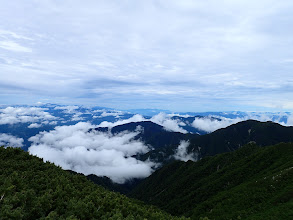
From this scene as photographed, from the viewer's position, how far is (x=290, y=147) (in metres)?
190

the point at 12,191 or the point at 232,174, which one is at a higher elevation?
the point at 12,191

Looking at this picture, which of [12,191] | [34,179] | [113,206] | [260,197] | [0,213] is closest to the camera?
[0,213]

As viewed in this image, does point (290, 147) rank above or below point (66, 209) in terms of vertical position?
below

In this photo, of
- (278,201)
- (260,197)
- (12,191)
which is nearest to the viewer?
(12,191)

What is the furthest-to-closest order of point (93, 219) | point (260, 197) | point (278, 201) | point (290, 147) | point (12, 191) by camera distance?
point (290, 147), point (260, 197), point (278, 201), point (12, 191), point (93, 219)

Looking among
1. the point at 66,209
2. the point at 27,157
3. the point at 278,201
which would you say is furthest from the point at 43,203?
the point at 278,201

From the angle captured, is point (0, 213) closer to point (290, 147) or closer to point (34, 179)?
point (34, 179)

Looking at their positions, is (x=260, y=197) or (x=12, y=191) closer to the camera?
(x=12, y=191)

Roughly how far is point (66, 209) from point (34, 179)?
1383cm

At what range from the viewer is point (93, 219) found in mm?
22281

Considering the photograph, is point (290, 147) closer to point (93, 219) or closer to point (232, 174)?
point (232, 174)

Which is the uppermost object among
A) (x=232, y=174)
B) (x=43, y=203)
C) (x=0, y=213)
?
(x=0, y=213)

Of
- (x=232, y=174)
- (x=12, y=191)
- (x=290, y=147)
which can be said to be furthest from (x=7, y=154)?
(x=290, y=147)

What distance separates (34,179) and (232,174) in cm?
20746
